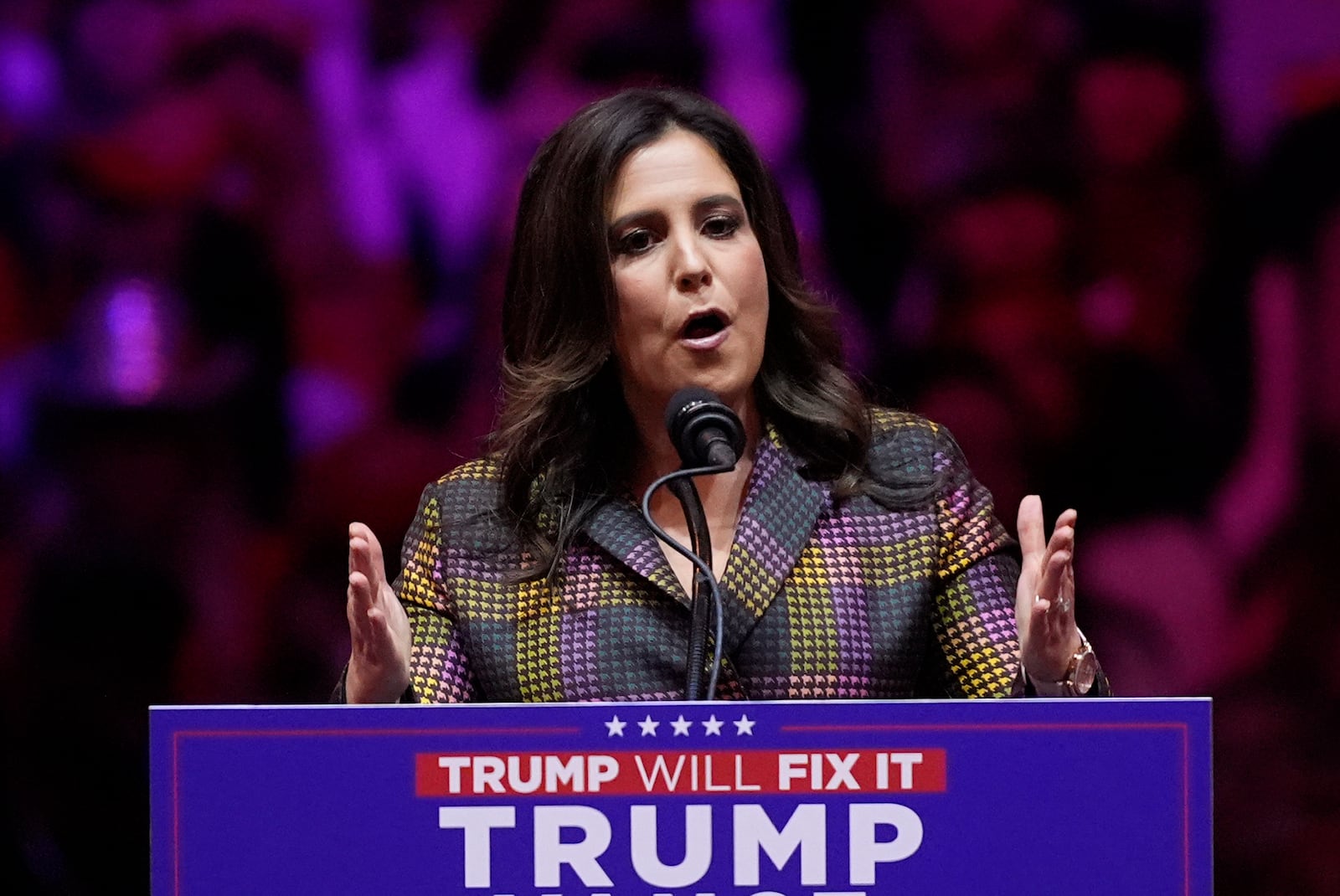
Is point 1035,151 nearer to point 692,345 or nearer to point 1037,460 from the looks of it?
point 1037,460

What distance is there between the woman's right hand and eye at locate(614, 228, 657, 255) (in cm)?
47

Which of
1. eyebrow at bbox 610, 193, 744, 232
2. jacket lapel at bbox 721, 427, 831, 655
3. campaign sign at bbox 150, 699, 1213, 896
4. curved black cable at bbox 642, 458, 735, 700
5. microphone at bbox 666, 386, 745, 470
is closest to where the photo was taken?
campaign sign at bbox 150, 699, 1213, 896

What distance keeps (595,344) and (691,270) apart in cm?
15

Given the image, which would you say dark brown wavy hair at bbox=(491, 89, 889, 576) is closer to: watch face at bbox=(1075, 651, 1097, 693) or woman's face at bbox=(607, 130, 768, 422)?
woman's face at bbox=(607, 130, 768, 422)

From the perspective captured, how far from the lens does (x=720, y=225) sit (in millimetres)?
1528

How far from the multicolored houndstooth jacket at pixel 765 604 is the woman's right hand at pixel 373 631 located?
0.76 feet

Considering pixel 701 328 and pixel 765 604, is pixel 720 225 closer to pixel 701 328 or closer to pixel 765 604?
pixel 701 328

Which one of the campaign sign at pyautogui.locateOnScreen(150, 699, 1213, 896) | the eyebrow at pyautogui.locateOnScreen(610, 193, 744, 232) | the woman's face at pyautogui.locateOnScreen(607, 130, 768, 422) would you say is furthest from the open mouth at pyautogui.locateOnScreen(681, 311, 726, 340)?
the campaign sign at pyautogui.locateOnScreen(150, 699, 1213, 896)

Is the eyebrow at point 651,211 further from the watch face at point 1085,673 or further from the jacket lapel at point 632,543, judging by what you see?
the watch face at point 1085,673

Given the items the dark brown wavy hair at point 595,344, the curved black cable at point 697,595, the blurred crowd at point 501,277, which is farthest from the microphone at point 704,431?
the blurred crowd at point 501,277

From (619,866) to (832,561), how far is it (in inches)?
24.4

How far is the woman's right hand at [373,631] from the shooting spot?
113 cm

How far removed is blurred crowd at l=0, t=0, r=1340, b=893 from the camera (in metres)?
2.15

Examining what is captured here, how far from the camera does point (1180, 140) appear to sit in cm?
216
